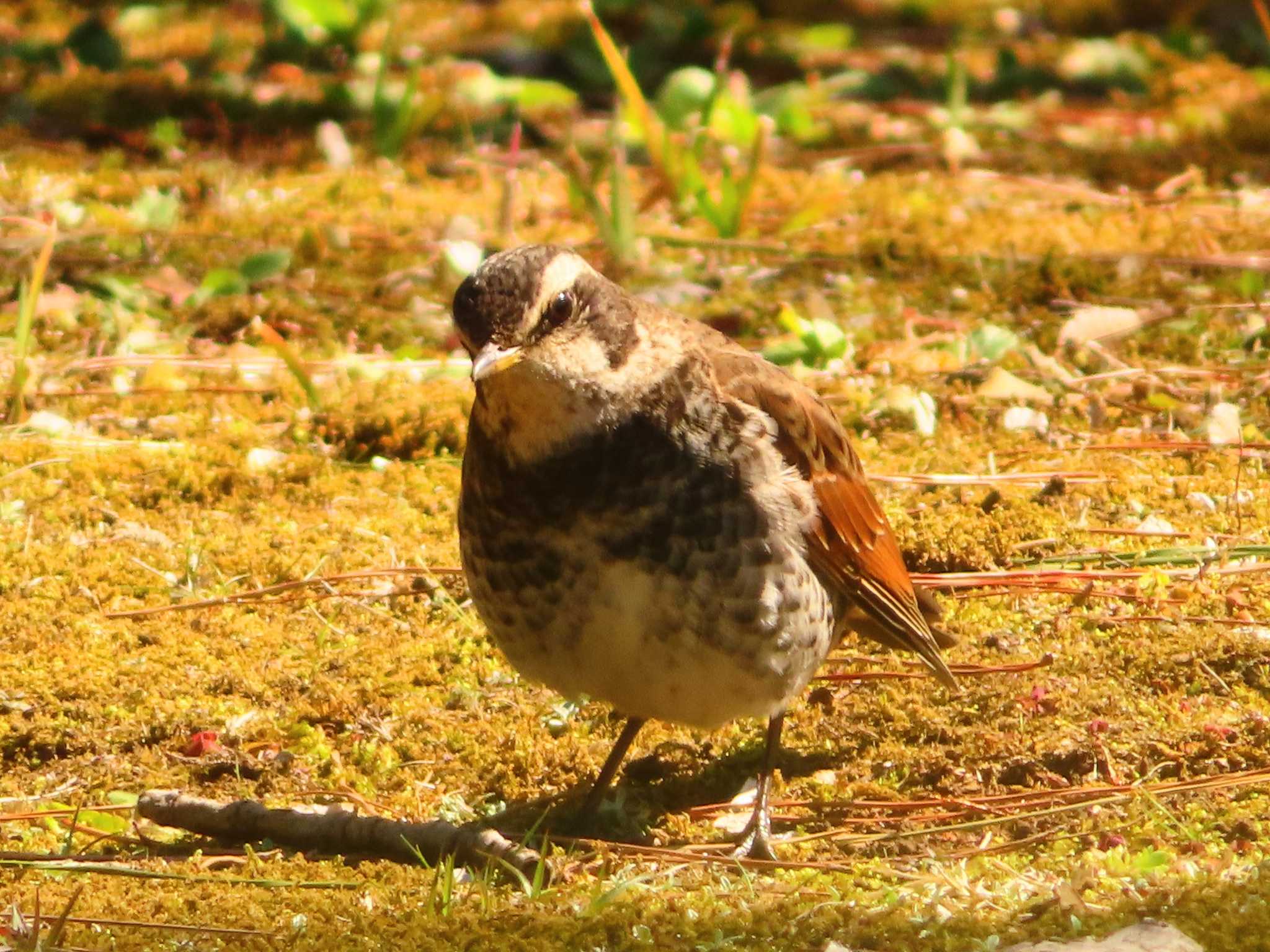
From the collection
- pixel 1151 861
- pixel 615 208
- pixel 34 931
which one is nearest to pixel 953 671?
pixel 1151 861

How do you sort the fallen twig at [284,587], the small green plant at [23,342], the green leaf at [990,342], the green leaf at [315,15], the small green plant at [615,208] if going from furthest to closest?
the green leaf at [315,15] < the small green plant at [615,208] < the green leaf at [990,342] < the small green plant at [23,342] < the fallen twig at [284,587]

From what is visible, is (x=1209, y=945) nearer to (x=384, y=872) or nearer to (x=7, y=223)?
(x=384, y=872)

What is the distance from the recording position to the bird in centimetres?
346

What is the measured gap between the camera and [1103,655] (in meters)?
4.27

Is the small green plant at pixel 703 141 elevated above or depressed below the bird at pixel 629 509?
above

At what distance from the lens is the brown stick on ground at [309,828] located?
3396mm

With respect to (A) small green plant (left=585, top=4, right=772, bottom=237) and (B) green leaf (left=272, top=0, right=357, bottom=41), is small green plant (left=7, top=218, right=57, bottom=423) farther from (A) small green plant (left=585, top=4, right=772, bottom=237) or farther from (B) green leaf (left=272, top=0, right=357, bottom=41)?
(B) green leaf (left=272, top=0, right=357, bottom=41)

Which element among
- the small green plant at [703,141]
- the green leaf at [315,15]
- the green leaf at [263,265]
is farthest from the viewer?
the green leaf at [315,15]

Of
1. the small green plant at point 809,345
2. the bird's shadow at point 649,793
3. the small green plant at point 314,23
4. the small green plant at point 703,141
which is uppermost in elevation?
the small green plant at point 314,23

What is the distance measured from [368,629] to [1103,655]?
1.85 m

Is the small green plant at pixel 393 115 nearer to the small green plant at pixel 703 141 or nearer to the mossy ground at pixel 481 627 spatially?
the mossy ground at pixel 481 627

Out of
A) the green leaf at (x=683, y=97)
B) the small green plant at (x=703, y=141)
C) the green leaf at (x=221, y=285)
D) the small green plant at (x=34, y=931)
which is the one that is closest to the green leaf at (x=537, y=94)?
the small green plant at (x=703, y=141)

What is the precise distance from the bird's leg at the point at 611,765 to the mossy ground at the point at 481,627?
0.09 metres

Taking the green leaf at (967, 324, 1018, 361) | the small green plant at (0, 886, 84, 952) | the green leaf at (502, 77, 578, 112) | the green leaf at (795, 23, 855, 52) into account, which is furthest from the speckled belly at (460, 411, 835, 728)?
the green leaf at (795, 23, 855, 52)
